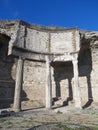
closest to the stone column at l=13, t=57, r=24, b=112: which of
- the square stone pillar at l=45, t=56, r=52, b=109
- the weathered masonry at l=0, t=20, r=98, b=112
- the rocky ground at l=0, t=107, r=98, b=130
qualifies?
the weathered masonry at l=0, t=20, r=98, b=112

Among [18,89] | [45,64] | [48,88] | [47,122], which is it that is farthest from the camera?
[45,64]

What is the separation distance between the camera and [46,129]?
5.01 meters

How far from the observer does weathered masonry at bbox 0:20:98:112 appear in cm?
1653

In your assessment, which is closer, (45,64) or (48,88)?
(48,88)

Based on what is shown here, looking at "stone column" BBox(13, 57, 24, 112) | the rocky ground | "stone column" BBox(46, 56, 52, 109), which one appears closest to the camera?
the rocky ground

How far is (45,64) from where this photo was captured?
18.3 meters

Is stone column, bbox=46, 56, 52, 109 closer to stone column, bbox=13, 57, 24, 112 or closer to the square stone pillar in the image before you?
the square stone pillar

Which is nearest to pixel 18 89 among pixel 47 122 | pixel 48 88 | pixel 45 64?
pixel 48 88

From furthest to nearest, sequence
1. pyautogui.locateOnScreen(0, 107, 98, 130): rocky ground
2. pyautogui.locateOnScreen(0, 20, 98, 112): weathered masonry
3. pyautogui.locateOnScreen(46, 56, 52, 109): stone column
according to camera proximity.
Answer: pyautogui.locateOnScreen(0, 20, 98, 112): weathered masonry, pyautogui.locateOnScreen(46, 56, 52, 109): stone column, pyautogui.locateOnScreen(0, 107, 98, 130): rocky ground

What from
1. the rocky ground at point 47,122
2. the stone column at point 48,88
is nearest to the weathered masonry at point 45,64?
the stone column at point 48,88

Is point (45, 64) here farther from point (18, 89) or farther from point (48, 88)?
point (18, 89)

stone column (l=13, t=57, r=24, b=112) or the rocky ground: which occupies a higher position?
stone column (l=13, t=57, r=24, b=112)

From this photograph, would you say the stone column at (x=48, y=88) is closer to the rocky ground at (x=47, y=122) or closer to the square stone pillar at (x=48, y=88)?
the square stone pillar at (x=48, y=88)

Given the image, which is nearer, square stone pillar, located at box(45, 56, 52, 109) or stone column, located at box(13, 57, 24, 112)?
stone column, located at box(13, 57, 24, 112)
